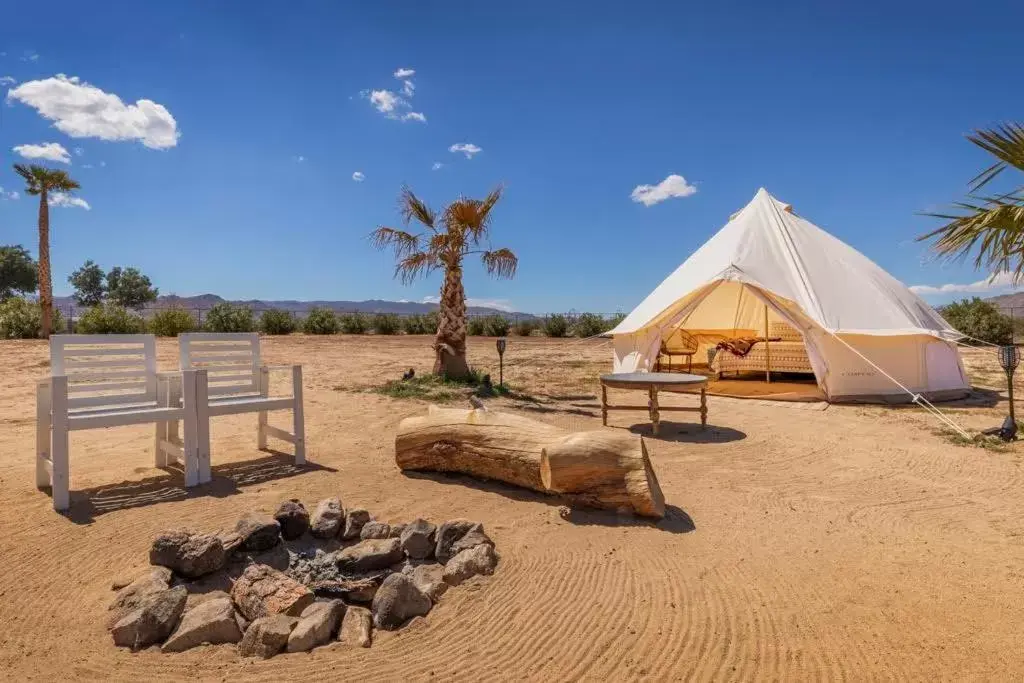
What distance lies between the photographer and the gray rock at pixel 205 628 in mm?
2533

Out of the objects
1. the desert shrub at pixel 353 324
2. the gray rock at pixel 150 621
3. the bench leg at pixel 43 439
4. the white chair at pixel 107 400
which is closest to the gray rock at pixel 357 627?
the gray rock at pixel 150 621

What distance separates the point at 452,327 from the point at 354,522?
711cm

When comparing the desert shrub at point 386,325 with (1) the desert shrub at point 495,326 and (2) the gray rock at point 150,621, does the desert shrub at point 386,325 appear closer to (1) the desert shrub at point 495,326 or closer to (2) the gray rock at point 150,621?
(1) the desert shrub at point 495,326

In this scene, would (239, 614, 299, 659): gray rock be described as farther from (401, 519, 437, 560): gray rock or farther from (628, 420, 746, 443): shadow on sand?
(628, 420, 746, 443): shadow on sand

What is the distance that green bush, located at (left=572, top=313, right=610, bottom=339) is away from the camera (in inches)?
1103

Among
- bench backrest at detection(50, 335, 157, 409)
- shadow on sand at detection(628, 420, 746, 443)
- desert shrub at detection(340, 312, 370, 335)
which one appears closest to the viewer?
bench backrest at detection(50, 335, 157, 409)

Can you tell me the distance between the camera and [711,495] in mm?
4484

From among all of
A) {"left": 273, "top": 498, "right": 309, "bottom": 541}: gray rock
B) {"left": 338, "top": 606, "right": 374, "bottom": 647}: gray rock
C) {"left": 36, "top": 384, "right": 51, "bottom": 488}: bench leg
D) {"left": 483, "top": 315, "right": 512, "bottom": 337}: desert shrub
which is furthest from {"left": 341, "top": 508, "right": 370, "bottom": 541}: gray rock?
{"left": 483, "top": 315, "right": 512, "bottom": 337}: desert shrub

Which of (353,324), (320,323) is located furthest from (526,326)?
(320,323)

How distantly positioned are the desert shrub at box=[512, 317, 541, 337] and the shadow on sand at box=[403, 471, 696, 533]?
2412 cm

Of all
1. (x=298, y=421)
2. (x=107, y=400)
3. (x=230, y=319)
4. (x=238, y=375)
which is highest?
(x=230, y=319)

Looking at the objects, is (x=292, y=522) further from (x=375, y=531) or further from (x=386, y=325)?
(x=386, y=325)

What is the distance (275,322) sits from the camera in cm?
2697

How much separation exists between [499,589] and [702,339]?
44.1 ft
